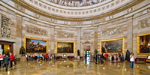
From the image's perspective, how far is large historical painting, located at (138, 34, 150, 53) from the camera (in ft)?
46.0

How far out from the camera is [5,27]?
1417 cm

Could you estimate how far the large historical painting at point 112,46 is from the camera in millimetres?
19156

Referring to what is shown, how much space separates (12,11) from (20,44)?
5.54 m

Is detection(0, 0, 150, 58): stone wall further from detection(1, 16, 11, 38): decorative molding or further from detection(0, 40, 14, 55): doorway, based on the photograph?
detection(0, 40, 14, 55): doorway

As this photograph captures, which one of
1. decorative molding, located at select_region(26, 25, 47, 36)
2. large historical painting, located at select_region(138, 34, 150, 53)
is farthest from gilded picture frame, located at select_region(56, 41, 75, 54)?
large historical painting, located at select_region(138, 34, 150, 53)

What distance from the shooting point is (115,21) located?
813 inches

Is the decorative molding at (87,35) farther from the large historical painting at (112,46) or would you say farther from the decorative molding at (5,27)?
the decorative molding at (5,27)

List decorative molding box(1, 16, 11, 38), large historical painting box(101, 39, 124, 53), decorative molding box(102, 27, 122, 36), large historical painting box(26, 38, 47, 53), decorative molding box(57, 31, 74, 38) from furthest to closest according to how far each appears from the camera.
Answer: decorative molding box(57, 31, 74, 38) < decorative molding box(102, 27, 122, 36) < large historical painting box(101, 39, 124, 53) < large historical painting box(26, 38, 47, 53) < decorative molding box(1, 16, 11, 38)

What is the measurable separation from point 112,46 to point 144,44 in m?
6.50

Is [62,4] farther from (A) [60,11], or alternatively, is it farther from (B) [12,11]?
(B) [12,11]

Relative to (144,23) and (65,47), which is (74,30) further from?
(144,23)

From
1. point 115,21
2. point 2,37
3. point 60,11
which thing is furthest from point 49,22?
point 115,21

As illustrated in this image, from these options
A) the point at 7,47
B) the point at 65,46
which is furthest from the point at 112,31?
the point at 7,47

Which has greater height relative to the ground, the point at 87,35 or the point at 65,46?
the point at 87,35
